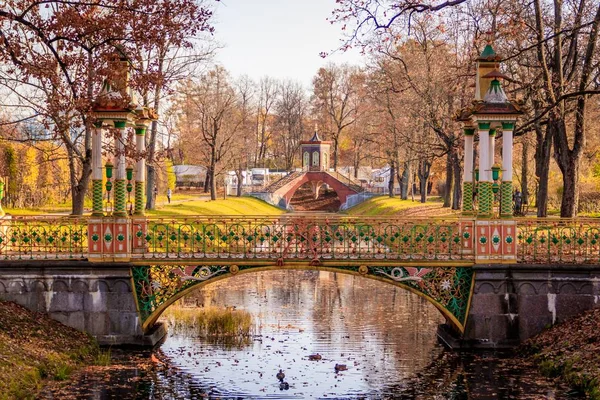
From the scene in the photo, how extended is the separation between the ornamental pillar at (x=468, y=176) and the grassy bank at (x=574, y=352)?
178 inches

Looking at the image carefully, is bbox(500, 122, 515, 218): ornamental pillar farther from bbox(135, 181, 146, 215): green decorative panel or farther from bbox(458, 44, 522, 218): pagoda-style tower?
bbox(135, 181, 146, 215): green decorative panel

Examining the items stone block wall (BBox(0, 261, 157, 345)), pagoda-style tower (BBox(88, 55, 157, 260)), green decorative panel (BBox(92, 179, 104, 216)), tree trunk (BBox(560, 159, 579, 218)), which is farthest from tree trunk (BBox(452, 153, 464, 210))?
stone block wall (BBox(0, 261, 157, 345))

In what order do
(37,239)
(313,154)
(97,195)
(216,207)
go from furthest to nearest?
(313,154), (216,207), (97,195), (37,239)

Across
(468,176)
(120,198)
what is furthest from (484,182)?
(120,198)

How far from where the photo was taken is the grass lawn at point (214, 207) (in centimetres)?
4428

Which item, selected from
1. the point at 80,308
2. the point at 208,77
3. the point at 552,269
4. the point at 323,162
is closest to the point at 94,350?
the point at 80,308

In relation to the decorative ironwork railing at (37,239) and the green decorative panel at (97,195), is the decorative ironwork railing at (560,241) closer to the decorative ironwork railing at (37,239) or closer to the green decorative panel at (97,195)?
the green decorative panel at (97,195)

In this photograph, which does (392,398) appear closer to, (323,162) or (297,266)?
(297,266)

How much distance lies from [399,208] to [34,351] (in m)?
35.1

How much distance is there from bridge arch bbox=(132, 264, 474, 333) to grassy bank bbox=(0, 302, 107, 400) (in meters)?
1.70

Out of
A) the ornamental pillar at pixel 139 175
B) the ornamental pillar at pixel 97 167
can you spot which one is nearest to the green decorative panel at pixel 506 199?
the ornamental pillar at pixel 139 175

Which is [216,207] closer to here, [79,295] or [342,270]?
[79,295]

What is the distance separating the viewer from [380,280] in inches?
792

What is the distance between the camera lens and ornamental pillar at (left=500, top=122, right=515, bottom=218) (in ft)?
66.5
